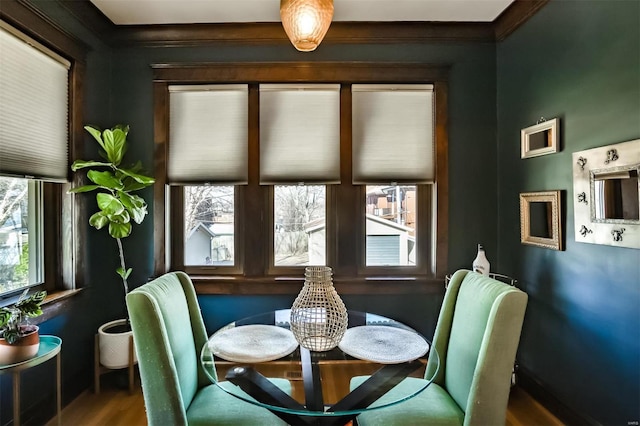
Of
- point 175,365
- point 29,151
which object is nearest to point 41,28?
point 29,151

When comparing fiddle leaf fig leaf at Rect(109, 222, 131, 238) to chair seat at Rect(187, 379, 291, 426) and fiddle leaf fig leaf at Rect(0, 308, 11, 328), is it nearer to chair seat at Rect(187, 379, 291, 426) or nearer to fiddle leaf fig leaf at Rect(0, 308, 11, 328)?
fiddle leaf fig leaf at Rect(0, 308, 11, 328)

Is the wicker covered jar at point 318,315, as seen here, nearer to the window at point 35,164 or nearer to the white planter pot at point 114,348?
the white planter pot at point 114,348

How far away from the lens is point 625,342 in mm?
1730

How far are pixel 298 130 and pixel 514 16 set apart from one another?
1801 millimetres

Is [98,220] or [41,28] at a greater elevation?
[41,28]

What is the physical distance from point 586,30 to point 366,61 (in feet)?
4.62

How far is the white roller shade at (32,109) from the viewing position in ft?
6.19

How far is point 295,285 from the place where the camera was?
2777 mm

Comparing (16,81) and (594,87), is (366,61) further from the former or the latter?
(16,81)

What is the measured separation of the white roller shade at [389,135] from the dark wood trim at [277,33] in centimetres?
39

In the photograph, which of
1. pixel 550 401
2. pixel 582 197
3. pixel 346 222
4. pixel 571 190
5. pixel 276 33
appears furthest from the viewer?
pixel 346 222

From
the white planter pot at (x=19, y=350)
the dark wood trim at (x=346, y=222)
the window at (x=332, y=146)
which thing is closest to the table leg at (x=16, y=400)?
the white planter pot at (x=19, y=350)

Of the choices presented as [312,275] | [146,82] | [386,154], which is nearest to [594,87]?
[386,154]

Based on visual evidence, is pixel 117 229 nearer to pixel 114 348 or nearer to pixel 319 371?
pixel 114 348
